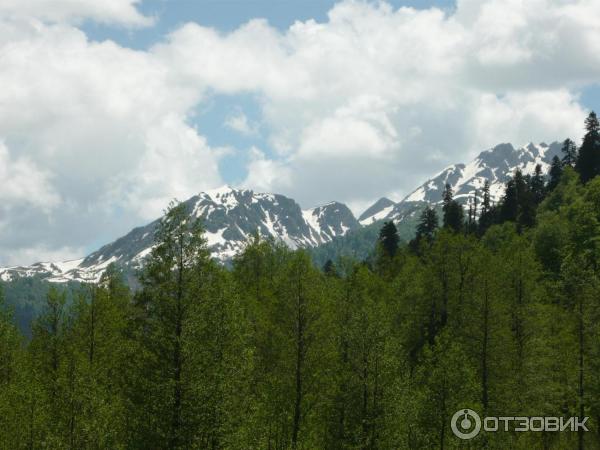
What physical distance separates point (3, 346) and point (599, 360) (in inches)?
1904

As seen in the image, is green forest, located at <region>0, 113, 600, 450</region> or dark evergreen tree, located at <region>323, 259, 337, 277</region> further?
dark evergreen tree, located at <region>323, 259, 337, 277</region>

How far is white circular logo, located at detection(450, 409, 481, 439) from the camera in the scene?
3984 cm

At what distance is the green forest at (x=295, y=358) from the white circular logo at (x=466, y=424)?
0.51 meters

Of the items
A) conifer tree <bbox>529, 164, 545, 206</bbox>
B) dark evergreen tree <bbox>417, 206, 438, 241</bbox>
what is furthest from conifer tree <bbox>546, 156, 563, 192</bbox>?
dark evergreen tree <bbox>417, 206, 438, 241</bbox>

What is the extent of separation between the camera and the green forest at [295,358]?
30.9m

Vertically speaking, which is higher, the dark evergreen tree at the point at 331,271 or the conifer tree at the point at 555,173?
the conifer tree at the point at 555,173

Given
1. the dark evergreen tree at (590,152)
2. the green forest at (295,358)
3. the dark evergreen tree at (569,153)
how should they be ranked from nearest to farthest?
the green forest at (295,358) < the dark evergreen tree at (590,152) < the dark evergreen tree at (569,153)

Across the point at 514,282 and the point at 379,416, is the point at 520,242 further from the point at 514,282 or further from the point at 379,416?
the point at 379,416

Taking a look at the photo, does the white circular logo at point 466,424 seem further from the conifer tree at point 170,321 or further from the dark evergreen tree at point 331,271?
the dark evergreen tree at point 331,271

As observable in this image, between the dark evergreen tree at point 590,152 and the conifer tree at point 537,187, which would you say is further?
the conifer tree at point 537,187

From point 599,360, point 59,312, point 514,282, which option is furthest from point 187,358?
point 514,282

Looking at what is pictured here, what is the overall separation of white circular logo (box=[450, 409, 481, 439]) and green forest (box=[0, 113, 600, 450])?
51 centimetres

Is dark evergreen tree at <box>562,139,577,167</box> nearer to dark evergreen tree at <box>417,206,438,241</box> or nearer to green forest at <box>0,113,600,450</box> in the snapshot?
dark evergreen tree at <box>417,206,438,241</box>

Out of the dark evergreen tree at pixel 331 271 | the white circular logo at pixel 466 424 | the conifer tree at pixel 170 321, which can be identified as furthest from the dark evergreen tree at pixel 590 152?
the conifer tree at pixel 170 321
